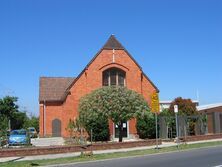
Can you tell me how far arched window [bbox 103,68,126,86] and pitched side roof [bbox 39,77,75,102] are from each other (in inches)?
245

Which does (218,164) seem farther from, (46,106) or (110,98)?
(46,106)

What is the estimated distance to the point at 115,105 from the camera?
117ft

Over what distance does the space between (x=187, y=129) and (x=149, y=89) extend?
37.2 ft

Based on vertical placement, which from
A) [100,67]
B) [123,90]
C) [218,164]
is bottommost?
[218,164]

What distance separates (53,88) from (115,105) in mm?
20062

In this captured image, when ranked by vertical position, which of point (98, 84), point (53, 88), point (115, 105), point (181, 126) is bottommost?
point (181, 126)

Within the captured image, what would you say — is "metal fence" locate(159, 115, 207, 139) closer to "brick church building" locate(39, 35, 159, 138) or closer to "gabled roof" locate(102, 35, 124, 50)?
"brick church building" locate(39, 35, 159, 138)

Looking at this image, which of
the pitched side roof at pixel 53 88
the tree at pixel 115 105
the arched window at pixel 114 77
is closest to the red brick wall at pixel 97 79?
the arched window at pixel 114 77

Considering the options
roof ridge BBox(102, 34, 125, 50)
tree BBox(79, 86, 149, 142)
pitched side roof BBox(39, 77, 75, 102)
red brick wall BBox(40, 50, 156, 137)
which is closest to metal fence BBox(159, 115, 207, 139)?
tree BBox(79, 86, 149, 142)

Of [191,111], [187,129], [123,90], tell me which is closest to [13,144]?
[123,90]

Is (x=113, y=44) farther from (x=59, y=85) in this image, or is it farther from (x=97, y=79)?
(x=59, y=85)

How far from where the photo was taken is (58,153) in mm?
24594

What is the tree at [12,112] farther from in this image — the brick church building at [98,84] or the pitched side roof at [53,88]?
the brick church building at [98,84]

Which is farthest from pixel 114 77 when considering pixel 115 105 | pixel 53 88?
pixel 115 105
